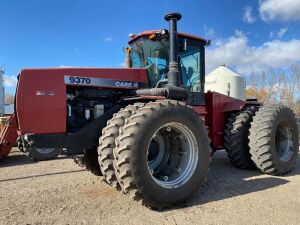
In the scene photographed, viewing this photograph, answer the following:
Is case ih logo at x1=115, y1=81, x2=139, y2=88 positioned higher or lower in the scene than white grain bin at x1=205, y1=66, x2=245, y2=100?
lower

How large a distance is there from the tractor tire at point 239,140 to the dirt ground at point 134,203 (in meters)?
0.24

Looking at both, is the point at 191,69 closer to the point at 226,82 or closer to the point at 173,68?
the point at 173,68

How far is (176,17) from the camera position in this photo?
6.41 meters

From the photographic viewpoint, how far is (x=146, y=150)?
5.20 meters

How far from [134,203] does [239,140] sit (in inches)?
130

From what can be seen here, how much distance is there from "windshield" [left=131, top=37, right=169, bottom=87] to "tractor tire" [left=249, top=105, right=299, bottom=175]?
2356 millimetres

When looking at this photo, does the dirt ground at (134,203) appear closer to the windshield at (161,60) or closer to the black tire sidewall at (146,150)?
the black tire sidewall at (146,150)

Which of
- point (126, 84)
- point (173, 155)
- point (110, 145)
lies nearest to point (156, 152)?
point (173, 155)

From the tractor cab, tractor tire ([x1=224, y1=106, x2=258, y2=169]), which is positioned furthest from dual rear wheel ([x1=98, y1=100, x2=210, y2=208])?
tractor tire ([x1=224, y1=106, x2=258, y2=169])

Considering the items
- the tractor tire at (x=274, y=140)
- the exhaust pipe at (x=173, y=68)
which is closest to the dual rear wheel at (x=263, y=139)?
the tractor tire at (x=274, y=140)

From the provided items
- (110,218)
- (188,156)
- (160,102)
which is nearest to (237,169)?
(188,156)

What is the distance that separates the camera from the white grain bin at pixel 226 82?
52.0 feet

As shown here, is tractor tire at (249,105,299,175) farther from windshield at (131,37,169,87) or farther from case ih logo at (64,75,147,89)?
case ih logo at (64,75,147,89)

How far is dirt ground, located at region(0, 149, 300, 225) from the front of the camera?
4.85m
